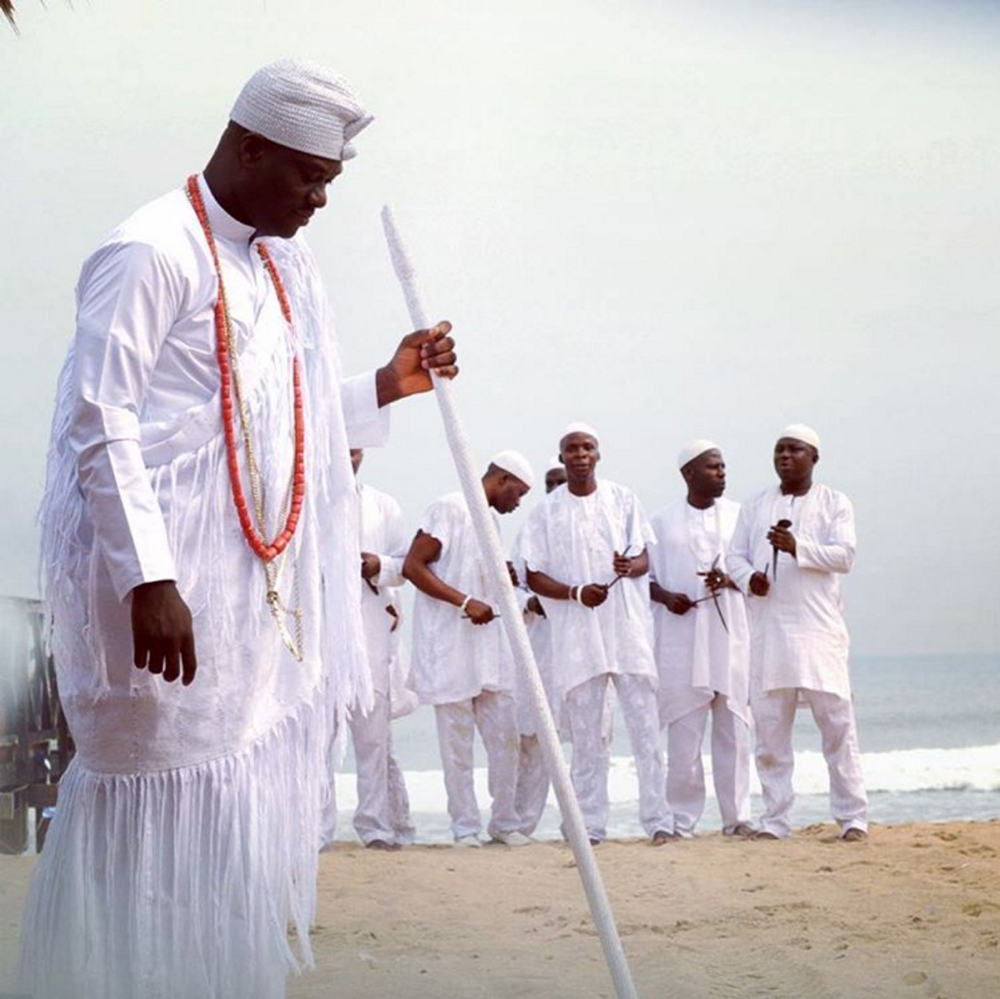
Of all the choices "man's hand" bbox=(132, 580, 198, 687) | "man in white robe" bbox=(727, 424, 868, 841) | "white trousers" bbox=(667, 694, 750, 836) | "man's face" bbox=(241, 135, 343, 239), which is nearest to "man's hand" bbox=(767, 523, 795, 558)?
"man in white robe" bbox=(727, 424, 868, 841)

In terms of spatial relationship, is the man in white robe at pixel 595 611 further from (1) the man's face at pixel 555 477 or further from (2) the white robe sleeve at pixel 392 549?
(1) the man's face at pixel 555 477

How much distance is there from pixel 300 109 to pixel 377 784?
6.09 meters

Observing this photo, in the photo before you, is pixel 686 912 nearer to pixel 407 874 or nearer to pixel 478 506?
pixel 407 874

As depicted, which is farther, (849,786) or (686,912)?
(849,786)

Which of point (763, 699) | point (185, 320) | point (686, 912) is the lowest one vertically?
point (686, 912)

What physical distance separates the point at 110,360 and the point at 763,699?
6113mm

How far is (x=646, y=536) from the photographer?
900cm

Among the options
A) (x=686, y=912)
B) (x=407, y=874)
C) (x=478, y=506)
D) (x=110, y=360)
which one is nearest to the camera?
(x=110, y=360)

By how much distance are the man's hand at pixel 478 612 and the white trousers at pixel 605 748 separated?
0.59 m

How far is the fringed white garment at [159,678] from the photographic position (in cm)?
302

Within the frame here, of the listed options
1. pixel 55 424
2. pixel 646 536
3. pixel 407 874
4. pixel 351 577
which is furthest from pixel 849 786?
pixel 55 424

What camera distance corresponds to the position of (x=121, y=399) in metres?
2.98

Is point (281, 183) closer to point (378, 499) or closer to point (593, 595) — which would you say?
point (593, 595)

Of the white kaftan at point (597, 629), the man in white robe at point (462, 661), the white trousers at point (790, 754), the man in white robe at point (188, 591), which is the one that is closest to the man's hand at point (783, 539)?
the white trousers at point (790, 754)
